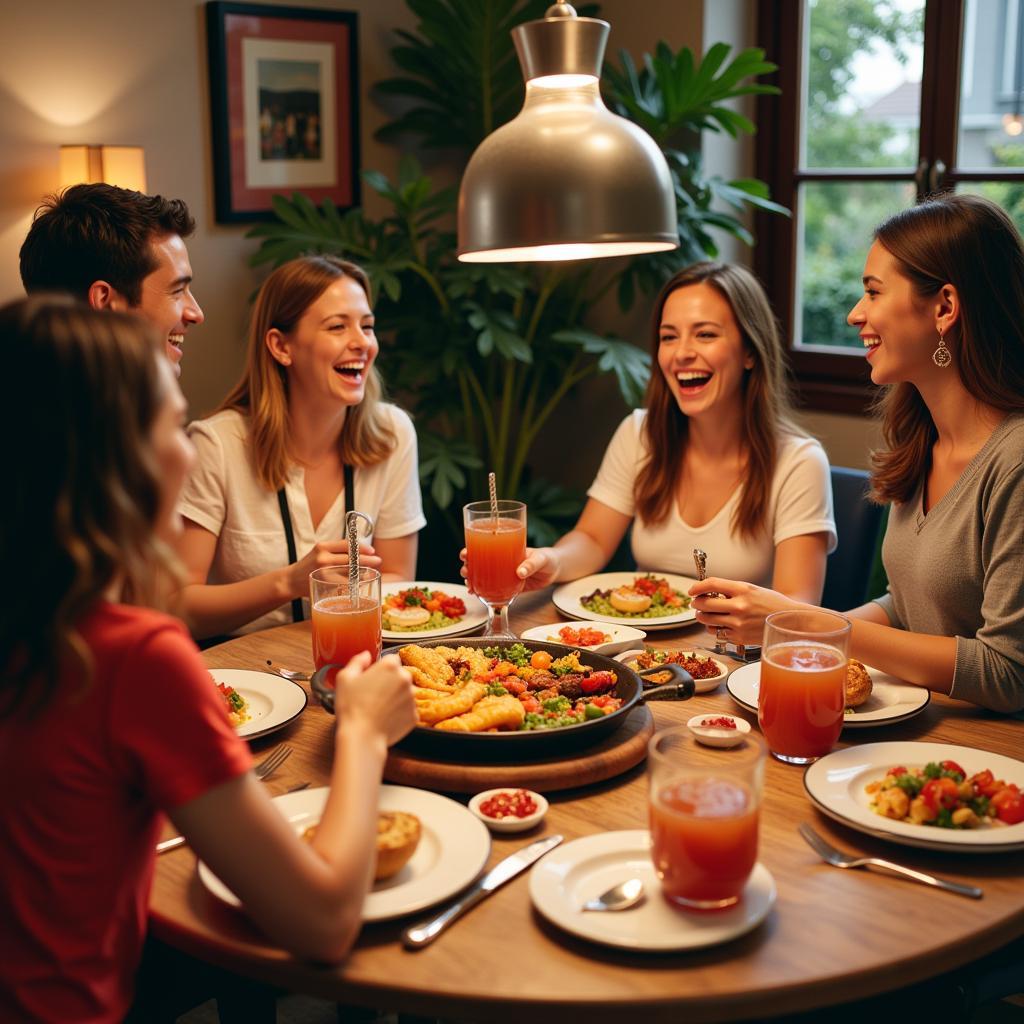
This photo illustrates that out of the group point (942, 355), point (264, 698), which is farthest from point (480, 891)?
point (942, 355)

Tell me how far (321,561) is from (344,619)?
15.9 inches

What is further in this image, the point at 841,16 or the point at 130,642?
the point at 841,16

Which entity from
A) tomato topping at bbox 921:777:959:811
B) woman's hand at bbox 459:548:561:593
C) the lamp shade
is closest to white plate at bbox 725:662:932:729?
tomato topping at bbox 921:777:959:811

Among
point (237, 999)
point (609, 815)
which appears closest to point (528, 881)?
point (609, 815)

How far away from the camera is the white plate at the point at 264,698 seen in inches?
67.3

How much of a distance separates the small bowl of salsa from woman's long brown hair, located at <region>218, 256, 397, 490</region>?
131 centimetres

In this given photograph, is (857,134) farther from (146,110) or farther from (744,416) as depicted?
(146,110)

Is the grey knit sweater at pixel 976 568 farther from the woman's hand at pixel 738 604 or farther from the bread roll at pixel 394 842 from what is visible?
the bread roll at pixel 394 842

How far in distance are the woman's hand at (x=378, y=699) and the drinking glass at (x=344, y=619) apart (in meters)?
0.39

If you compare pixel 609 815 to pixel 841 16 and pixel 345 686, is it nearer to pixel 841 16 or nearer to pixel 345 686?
pixel 345 686

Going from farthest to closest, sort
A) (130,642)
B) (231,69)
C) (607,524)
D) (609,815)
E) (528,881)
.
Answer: (231,69), (607,524), (609,815), (528,881), (130,642)

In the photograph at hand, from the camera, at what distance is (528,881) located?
1326 millimetres

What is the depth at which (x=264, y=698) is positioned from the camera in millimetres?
1840

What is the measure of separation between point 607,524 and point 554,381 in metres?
1.52
